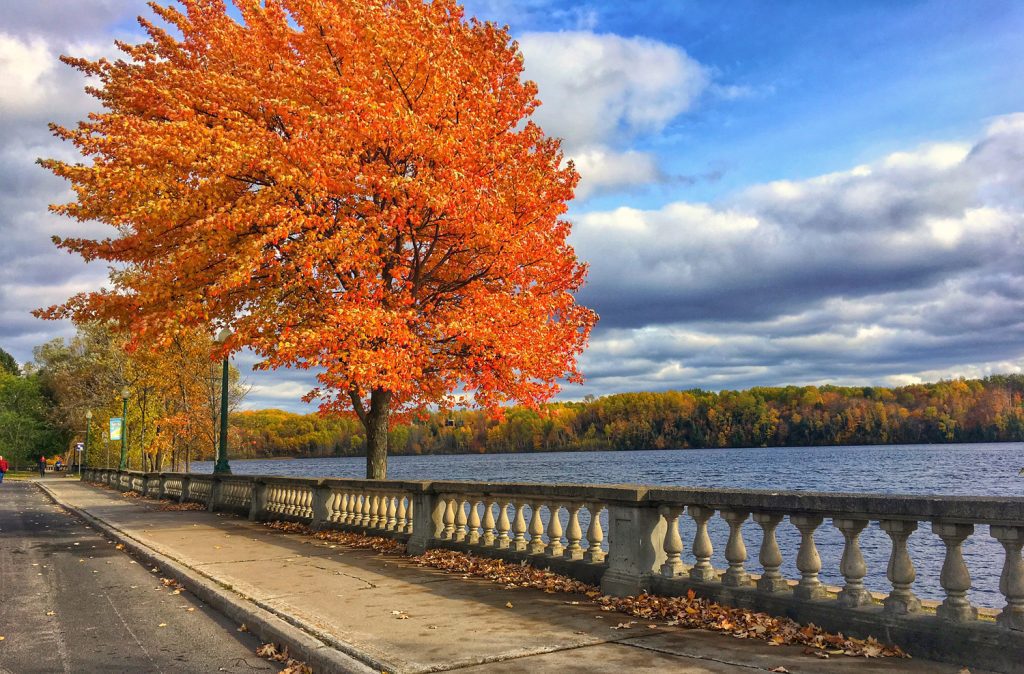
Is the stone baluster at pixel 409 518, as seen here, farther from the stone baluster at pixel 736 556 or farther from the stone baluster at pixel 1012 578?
the stone baluster at pixel 1012 578

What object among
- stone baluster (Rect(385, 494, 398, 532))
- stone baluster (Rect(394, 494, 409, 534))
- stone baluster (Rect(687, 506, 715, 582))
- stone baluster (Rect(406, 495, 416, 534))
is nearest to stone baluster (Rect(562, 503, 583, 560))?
stone baluster (Rect(687, 506, 715, 582))

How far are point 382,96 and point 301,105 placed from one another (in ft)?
5.52

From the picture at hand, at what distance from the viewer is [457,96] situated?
17.5 m

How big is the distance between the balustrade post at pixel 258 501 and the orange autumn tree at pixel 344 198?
3.53 m

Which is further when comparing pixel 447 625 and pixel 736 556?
pixel 736 556

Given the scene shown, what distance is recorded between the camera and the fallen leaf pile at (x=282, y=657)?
22.4 ft

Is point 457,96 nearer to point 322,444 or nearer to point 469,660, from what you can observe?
point 469,660

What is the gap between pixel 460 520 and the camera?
12.4 meters

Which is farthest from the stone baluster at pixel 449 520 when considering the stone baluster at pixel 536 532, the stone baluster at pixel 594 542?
the stone baluster at pixel 594 542

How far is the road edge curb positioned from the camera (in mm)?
6520

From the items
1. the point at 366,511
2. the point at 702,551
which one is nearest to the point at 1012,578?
the point at 702,551

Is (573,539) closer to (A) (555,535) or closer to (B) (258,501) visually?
(A) (555,535)

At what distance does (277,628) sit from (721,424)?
173930 mm

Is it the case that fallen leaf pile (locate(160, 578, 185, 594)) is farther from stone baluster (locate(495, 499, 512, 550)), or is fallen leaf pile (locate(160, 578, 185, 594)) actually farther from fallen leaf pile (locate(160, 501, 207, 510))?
fallen leaf pile (locate(160, 501, 207, 510))
